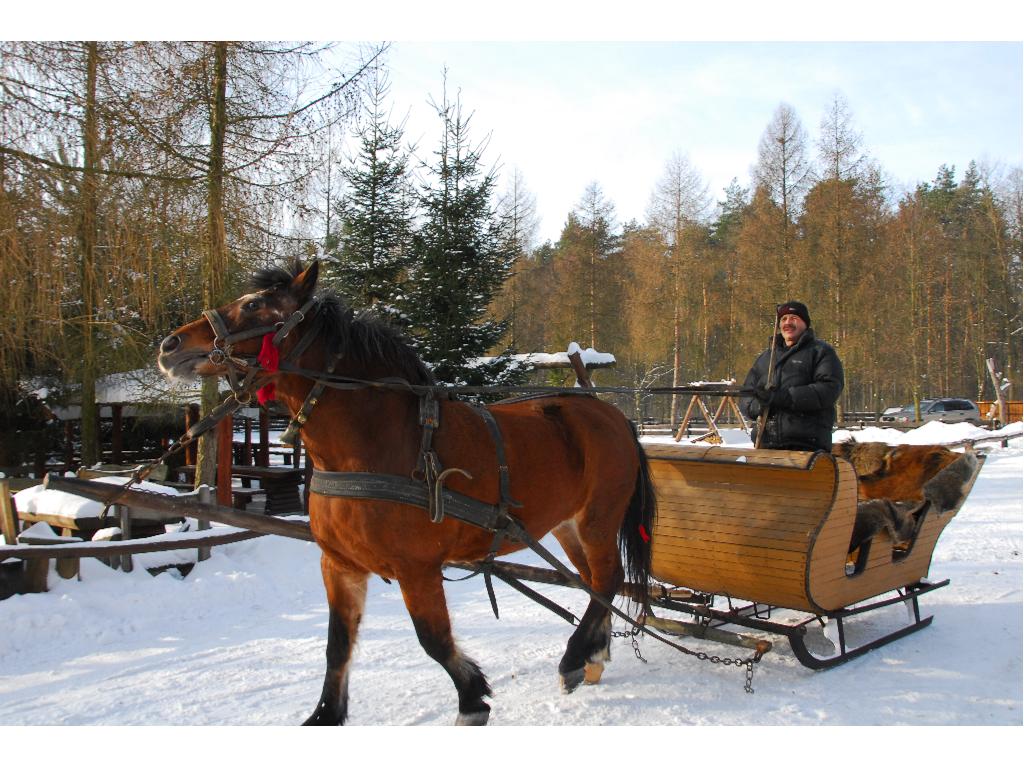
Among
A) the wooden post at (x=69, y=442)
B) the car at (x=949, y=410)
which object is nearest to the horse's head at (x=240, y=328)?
the wooden post at (x=69, y=442)

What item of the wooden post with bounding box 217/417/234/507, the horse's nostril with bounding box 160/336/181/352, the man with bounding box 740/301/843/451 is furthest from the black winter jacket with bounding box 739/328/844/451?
the wooden post with bounding box 217/417/234/507

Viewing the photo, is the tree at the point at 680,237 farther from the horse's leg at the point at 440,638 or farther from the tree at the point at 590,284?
the horse's leg at the point at 440,638

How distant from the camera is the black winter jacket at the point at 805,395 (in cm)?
438

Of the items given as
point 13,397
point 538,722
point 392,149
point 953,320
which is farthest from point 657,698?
point 953,320

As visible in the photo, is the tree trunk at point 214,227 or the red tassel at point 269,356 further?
the tree trunk at point 214,227

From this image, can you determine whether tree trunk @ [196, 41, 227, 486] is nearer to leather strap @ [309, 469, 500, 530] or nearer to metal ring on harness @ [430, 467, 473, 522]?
leather strap @ [309, 469, 500, 530]

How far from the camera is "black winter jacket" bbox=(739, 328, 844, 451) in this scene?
4383 mm

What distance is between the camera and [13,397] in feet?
37.0

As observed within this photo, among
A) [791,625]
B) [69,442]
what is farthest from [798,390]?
[69,442]

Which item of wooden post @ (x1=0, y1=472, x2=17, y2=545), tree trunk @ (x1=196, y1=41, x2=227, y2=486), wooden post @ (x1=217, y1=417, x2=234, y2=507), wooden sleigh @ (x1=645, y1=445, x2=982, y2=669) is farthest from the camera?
wooden post @ (x1=217, y1=417, x2=234, y2=507)

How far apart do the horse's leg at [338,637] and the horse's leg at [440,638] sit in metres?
0.36

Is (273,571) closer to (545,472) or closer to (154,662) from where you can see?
(154,662)

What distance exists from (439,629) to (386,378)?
3.74ft

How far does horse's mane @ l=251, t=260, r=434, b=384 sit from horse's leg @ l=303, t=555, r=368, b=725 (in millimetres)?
955
